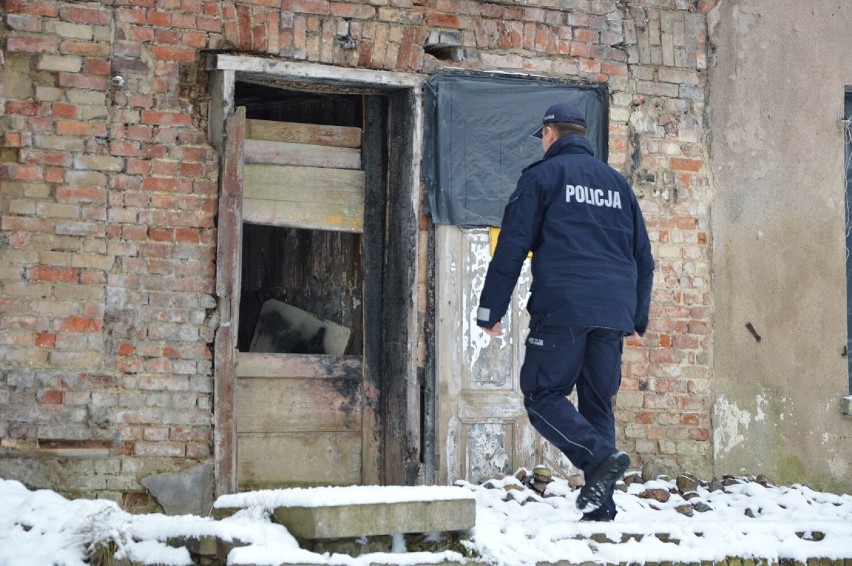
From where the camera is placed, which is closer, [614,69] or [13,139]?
[13,139]

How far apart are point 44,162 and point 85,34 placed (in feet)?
2.32

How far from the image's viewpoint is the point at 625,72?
7523mm

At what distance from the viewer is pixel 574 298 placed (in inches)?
217

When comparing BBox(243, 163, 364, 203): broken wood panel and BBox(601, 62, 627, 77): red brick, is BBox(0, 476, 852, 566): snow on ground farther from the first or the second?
BBox(601, 62, 627, 77): red brick

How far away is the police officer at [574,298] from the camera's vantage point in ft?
18.0

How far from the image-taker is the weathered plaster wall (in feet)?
25.0

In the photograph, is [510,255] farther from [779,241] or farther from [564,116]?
[779,241]

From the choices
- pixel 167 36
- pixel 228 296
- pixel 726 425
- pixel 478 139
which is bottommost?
pixel 726 425

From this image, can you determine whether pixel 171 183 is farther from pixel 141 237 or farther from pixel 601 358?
pixel 601 358

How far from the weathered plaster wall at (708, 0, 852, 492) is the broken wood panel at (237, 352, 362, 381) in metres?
2.23

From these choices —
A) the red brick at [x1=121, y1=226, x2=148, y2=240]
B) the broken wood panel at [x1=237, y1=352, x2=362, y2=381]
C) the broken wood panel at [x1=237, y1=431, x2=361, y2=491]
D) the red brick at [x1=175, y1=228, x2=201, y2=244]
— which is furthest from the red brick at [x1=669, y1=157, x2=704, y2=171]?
the red brick at [x1=121, y1=226, x2=148, y2=240]

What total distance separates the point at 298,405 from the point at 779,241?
3134 mm

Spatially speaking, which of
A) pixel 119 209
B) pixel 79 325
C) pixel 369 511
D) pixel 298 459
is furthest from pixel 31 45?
pixel 369 511

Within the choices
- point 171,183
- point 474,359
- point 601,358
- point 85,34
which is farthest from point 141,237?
point 601,358
